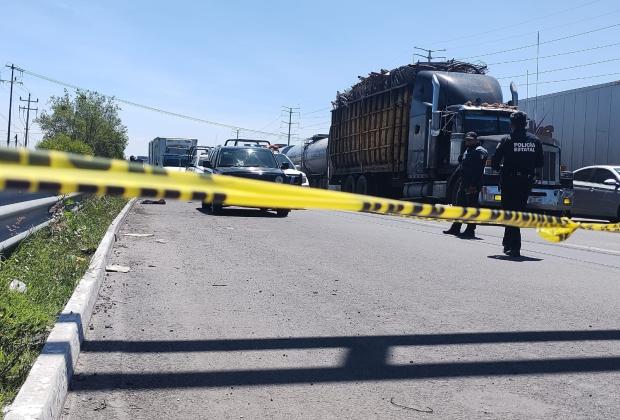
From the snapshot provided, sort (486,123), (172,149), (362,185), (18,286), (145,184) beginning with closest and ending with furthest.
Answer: (145,184)
(18,286)
(486,123)
(362,185)
(172,149)

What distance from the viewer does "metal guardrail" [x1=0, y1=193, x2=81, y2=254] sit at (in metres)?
6.60

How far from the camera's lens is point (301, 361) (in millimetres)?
4395

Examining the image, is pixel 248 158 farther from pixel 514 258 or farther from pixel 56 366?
pixel 56 366

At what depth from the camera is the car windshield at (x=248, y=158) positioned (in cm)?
1577

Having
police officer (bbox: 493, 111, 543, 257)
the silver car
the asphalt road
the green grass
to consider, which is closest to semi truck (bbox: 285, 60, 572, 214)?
the silver car

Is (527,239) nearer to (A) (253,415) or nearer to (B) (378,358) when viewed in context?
(B) (378,358)

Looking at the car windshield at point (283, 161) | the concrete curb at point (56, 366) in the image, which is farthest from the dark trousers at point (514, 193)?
the car windshield at point (283, 161)

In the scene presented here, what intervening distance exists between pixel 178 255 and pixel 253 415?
5.66 meters

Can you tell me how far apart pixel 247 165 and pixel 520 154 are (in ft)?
24.9

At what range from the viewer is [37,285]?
5859 millimetres

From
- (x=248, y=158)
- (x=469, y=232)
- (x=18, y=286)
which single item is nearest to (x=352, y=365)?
(x=18, y=286)

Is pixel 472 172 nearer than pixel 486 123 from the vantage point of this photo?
Yes

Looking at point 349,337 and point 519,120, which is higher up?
point 519,120

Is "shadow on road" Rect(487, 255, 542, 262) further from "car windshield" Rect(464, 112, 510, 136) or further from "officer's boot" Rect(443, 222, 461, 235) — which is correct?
"car windshield" Rect(464, 112, 510, 136)
